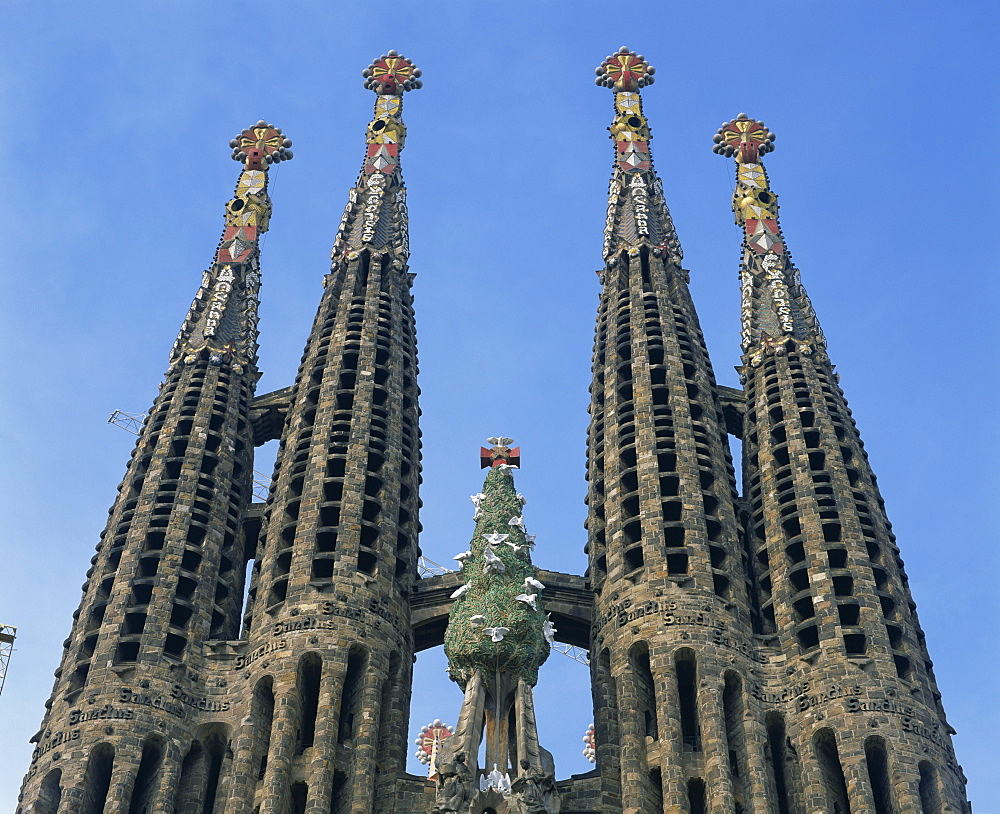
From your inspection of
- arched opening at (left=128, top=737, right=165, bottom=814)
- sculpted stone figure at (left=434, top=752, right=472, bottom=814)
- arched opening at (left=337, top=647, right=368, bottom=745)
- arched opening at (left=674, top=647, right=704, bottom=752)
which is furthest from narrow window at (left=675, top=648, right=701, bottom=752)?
arched opening at (left=128, top=737, right=165, bottom=814)

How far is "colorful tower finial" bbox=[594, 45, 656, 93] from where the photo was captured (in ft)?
262

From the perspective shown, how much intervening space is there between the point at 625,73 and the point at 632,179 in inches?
302

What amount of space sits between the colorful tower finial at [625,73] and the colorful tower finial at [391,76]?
788 centimetres

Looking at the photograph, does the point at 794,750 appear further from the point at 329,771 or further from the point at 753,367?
the point at 753,367

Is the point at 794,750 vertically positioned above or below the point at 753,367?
below

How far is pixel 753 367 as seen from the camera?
214 ft

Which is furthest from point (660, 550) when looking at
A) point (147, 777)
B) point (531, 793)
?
point (147, 777)

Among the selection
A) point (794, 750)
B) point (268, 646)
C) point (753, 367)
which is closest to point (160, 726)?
point (268, 646)

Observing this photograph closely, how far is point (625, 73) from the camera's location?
3155 inches

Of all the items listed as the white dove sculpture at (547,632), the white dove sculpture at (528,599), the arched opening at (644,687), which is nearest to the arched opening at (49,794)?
the white dove sculpture at (528,599)

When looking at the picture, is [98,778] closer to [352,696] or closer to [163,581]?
[163,581]

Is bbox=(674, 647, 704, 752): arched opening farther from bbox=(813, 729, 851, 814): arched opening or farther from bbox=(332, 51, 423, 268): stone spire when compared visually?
bbox=(332, 51, 423, 268): stone spire

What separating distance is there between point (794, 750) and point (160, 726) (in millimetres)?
17348

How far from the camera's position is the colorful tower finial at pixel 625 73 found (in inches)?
3142
